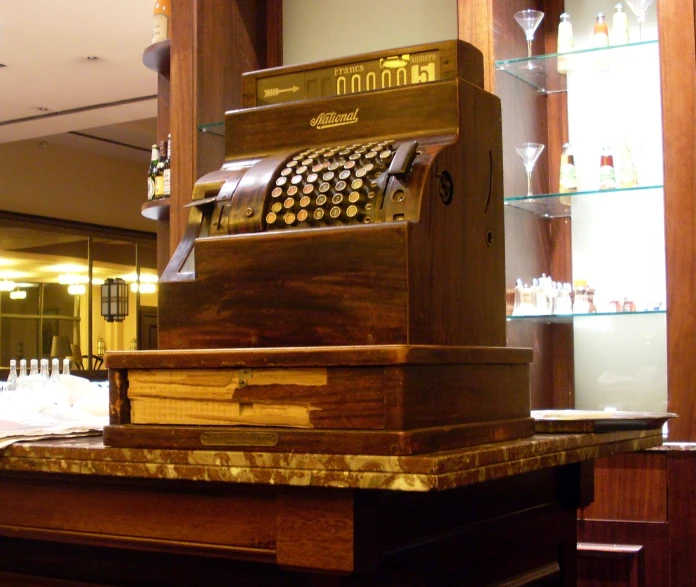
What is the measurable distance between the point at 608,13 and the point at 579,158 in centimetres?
41

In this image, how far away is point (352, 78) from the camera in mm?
1307

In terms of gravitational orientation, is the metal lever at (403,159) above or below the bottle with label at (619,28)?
below

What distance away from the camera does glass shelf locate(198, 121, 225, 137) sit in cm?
284

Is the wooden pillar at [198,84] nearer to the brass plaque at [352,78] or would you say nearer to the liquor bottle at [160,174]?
the liquor bottle at [160,174]

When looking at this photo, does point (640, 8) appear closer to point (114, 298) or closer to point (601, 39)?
point (601, 39)

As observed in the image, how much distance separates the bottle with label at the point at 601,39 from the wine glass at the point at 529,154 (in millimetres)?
272

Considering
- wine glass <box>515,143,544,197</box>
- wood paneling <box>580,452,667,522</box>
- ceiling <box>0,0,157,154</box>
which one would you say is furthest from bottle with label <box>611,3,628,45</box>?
ceiling <box>0,0,157,154</box>

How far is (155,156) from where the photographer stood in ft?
11.5

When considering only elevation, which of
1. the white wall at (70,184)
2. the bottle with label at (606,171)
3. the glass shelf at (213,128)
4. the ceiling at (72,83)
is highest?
the ceiling at (72,83)

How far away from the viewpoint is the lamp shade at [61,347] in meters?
9.22

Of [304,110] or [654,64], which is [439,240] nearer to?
[304,110]

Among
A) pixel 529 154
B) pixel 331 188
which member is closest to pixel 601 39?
pixel 529 154

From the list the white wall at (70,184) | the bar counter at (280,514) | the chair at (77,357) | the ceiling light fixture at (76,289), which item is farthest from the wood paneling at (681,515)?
the ceiling light fixture at (76,289)

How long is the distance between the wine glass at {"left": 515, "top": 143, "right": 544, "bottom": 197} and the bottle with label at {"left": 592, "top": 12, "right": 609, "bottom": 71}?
0.89ft
